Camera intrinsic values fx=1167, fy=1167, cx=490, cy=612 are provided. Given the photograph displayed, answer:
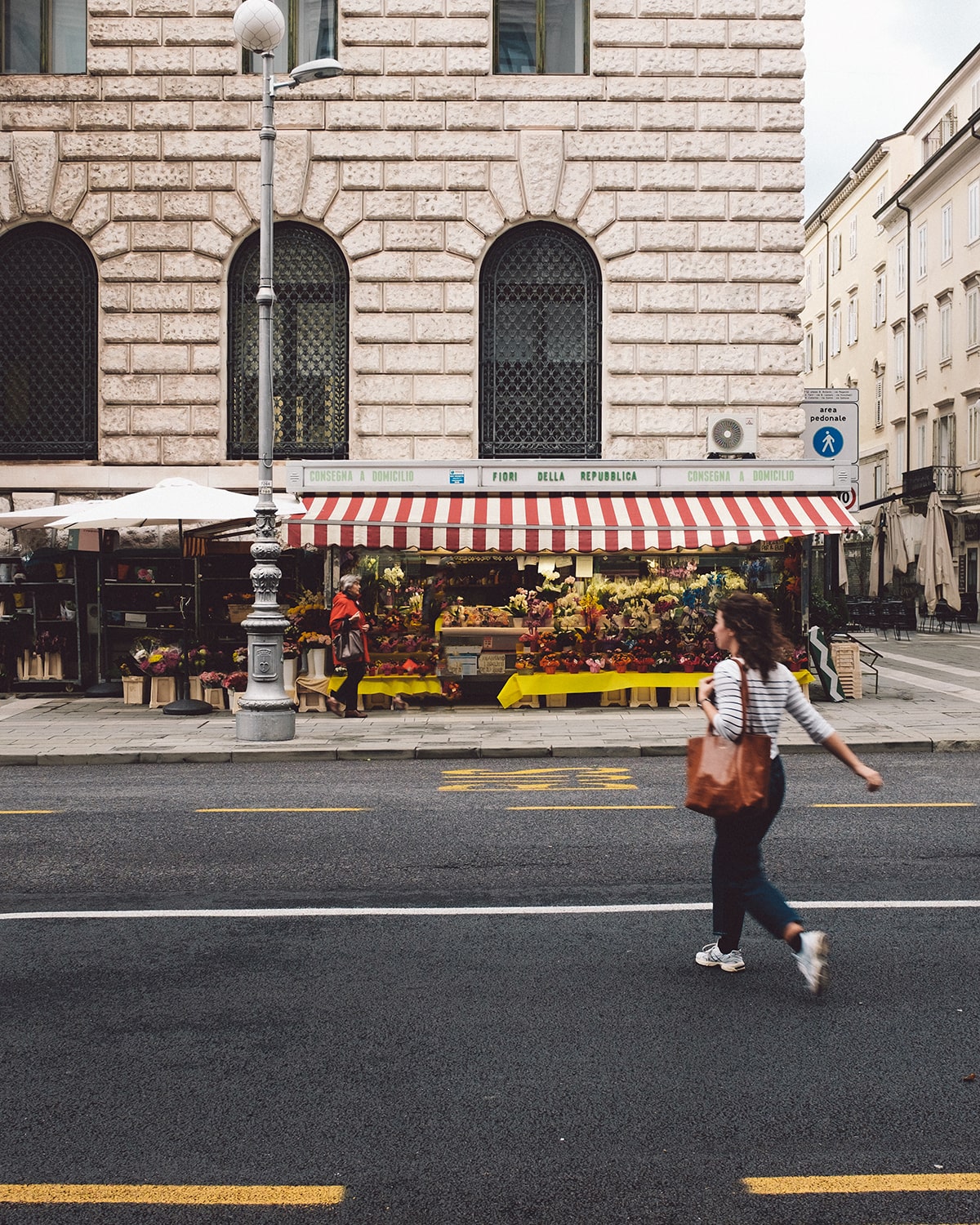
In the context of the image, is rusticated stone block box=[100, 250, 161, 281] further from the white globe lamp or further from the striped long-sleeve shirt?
the striped long-sleeve shirt

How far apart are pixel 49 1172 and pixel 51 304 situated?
18.0 m

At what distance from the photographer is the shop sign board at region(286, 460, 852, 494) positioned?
16781mm

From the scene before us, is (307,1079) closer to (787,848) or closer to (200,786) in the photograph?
(787,848)

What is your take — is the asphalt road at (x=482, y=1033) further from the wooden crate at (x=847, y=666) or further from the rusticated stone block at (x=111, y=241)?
the rusticated stone block at (x=111, y=241)

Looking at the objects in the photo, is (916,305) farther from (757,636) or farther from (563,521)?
(757,636)

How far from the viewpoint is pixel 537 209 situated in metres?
18.7

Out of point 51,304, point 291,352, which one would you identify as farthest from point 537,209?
point 51,304

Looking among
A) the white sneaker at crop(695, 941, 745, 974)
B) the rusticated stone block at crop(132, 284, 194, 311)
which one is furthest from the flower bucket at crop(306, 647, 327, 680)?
the white sneaker at crop(695, 941, 745, 974)

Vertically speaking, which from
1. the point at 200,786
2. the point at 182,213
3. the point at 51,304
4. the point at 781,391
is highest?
the point at 182,213

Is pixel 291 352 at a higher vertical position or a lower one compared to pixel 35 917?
higher

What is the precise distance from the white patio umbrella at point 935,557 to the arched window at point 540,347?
1168cm

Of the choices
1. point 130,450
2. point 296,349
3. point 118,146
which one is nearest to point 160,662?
point 130,450

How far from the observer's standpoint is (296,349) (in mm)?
19203

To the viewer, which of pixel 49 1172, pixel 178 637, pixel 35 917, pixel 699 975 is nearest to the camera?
pixel 49 1172
